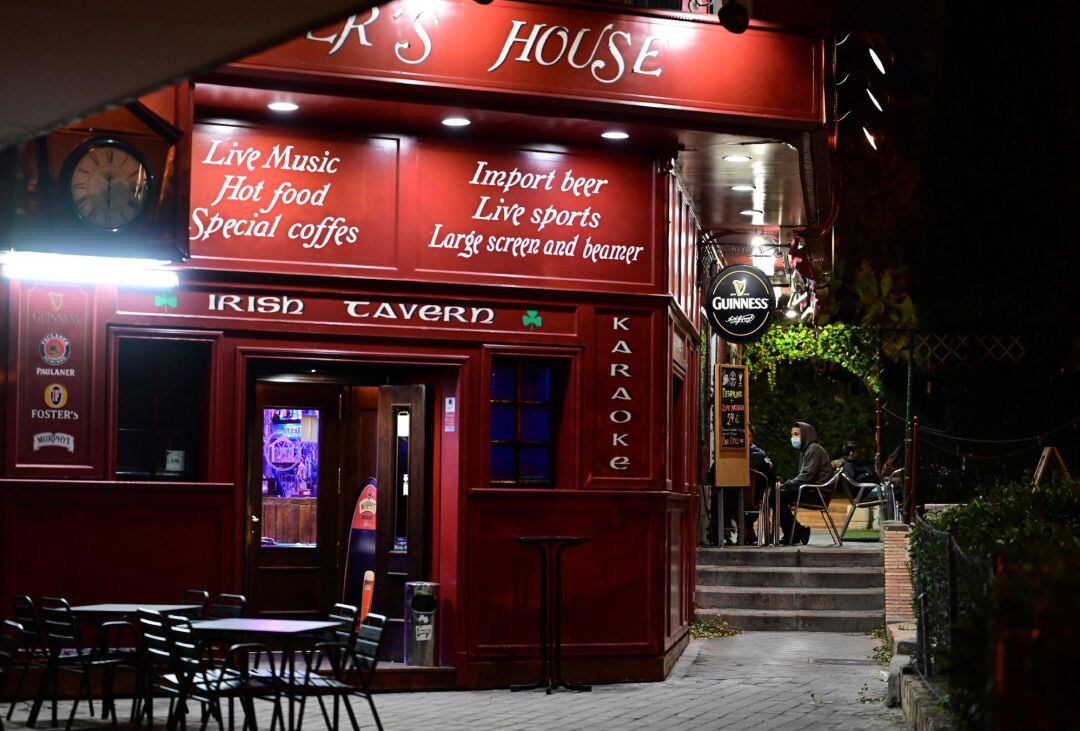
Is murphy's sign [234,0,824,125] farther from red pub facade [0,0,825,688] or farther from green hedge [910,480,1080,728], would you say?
green hedge [910,480,1080,728]

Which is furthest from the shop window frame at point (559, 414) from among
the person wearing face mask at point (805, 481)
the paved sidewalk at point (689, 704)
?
the person wearing face mask at point (805, 481)

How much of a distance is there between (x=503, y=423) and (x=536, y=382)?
45 cm

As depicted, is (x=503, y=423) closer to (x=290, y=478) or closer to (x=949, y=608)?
(x=290, y=478)

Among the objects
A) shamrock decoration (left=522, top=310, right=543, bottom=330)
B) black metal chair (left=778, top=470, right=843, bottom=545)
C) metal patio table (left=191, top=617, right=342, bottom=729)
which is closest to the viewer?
metal patio table (left=191, top=617, right=342, bottom=729)

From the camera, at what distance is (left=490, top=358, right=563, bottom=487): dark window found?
12195 mm

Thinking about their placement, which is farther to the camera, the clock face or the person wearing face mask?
the person wearing face mask

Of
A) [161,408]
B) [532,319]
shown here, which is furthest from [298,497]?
[532,319]

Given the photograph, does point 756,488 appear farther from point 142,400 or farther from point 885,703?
point 142,400

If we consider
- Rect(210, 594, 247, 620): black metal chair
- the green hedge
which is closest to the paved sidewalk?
Rect(210, 594, 247, 620): black metal chair

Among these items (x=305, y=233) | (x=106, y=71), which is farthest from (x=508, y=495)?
(x=106, y=71)

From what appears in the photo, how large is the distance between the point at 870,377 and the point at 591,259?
548 inches

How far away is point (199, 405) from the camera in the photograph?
458 inches

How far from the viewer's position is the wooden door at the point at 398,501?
39.9 feet

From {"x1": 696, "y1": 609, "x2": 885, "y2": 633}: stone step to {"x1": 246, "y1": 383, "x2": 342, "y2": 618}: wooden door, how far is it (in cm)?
452
